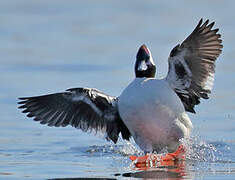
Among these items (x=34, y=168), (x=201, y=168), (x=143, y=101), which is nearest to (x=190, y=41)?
(x=143, y=101)

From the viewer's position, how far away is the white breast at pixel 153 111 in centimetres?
1139

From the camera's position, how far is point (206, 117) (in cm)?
1581

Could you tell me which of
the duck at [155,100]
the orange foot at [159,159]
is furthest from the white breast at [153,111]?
the orange foot at [159,159]

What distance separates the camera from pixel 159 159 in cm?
1144

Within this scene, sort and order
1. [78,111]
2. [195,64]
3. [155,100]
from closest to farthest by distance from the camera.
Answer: [155,100], [195,64], [78,111]

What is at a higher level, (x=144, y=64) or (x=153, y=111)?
(x=144, y=64)

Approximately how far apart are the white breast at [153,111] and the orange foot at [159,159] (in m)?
0.23

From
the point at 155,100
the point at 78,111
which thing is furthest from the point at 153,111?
the point at 78,111

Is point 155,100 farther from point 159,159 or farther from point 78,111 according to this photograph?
point 78,111

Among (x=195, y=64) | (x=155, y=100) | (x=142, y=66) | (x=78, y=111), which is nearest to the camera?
(x=155, y=100)

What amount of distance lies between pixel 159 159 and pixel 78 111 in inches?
70.9

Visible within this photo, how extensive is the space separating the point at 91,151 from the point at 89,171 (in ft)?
8.64

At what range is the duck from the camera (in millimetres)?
Result: 11438

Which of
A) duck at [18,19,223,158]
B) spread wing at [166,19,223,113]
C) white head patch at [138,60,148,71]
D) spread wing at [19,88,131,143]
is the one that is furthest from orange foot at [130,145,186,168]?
white head patch at [138,60,148,71]
